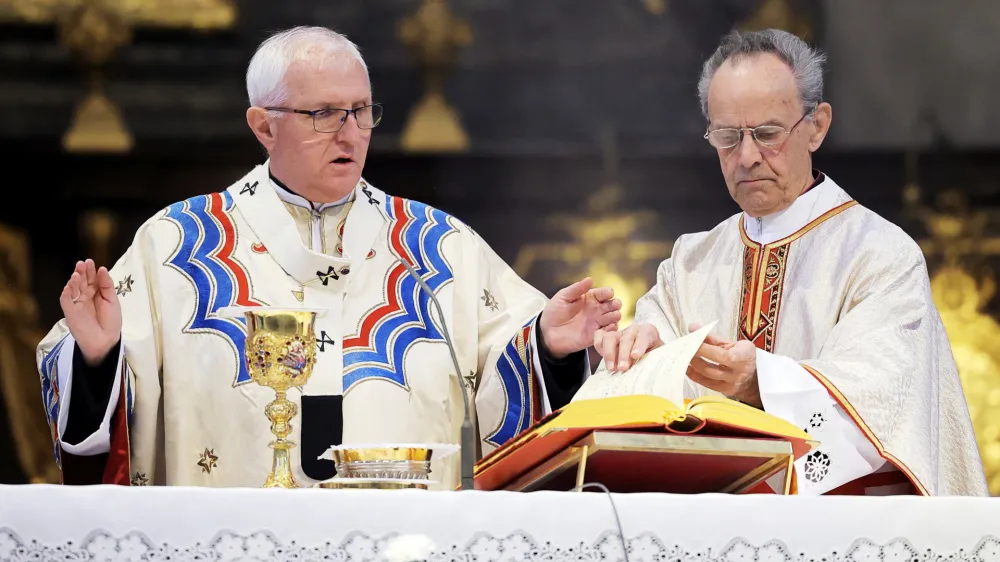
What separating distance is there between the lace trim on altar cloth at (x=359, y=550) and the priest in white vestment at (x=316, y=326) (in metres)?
1.09

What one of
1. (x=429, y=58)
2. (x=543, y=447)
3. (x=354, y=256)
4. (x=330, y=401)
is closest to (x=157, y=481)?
(x=330, y=401)

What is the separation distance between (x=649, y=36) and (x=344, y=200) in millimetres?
2801

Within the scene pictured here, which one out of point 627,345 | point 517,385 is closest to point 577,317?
point 517,385

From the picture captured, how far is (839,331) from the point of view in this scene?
10.9 feet

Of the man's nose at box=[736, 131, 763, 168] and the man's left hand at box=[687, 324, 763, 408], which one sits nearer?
the man's left hand at box=[687, 324, 763, 408]

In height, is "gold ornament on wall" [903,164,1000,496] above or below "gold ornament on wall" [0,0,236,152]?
below

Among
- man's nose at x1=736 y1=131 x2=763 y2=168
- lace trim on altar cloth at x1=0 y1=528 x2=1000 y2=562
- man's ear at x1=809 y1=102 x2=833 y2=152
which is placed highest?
man's ear at x1=809 y1=102 x2=833 y2=152

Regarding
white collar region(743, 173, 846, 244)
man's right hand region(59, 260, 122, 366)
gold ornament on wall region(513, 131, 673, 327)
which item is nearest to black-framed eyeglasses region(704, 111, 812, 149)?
white collar region(743, 173, 846, 244)

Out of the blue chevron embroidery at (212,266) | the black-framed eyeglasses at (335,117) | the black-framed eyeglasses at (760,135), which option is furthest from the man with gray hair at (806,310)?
the blue chevron embroidery at (212,266)

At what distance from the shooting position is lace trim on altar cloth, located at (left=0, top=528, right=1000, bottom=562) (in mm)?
2305

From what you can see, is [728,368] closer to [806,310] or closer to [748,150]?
[806,310]

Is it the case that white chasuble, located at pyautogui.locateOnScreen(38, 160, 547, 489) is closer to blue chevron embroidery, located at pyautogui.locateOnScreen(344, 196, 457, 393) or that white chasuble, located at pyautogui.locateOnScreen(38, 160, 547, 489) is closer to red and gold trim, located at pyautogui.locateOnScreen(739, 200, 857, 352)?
blue chevron embroidery, located at pyautogui.locateOnScreen(344, 196, 457, 393)

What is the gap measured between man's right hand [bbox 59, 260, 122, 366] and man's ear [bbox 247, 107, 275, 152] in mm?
799

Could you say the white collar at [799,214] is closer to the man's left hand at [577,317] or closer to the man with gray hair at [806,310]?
the man with gray hair at [806,310]
